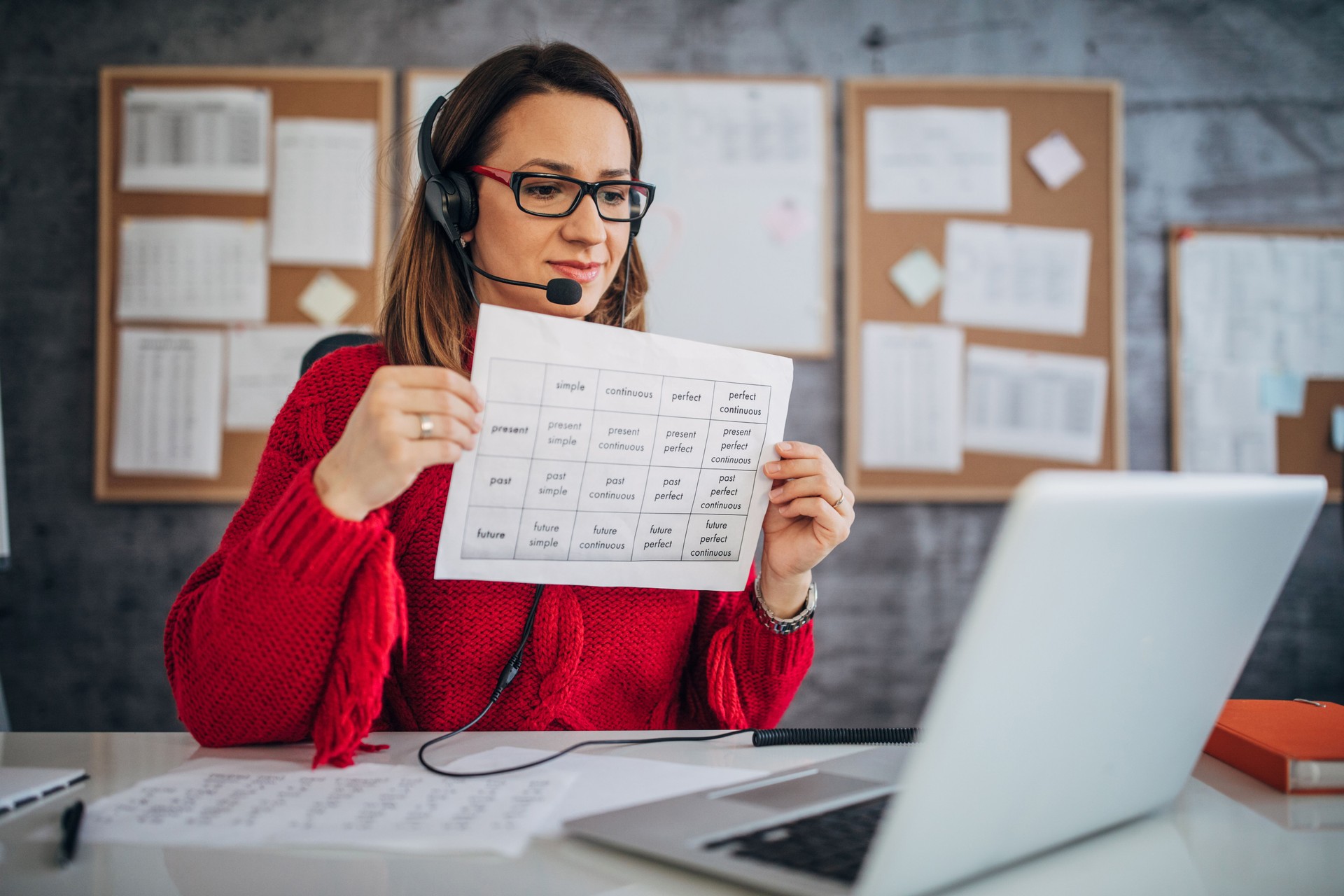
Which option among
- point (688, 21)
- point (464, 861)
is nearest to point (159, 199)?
point (688, 21)

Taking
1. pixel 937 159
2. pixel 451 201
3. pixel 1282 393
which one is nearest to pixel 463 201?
pixel 451 201

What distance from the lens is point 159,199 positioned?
2.08 meters

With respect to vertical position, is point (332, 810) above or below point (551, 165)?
below

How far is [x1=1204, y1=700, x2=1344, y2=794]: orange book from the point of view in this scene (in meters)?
0.64

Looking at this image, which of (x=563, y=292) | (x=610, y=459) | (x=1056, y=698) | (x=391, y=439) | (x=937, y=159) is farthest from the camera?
(x=937, y=159)

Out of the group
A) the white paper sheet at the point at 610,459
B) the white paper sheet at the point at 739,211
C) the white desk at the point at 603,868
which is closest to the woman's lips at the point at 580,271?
the white paper sheet at the point at 610,459

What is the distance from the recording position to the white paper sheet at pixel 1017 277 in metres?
2.18

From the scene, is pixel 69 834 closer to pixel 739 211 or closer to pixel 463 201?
pixel 463 201

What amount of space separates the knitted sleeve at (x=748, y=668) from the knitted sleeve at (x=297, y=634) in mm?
386

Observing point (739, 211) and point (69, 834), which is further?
point (739, 211)

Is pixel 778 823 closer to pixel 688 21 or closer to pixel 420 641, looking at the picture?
pixel 420 641

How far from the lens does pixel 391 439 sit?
695 mm

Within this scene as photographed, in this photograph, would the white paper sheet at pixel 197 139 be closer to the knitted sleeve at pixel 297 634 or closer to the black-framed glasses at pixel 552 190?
the black-framed glasses at pixel 552 190

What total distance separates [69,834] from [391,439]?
33 cm
